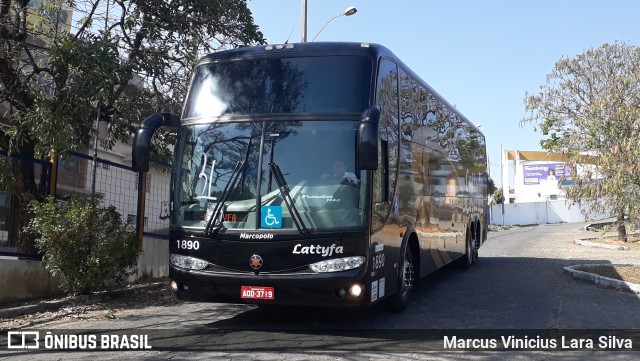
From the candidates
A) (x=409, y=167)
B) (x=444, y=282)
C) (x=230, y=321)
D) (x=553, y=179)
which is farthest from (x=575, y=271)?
(x=553, y=179)

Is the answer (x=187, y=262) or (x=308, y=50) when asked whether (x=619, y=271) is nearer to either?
(x=308, y=50)

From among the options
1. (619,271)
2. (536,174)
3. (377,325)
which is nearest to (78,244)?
(377,325)

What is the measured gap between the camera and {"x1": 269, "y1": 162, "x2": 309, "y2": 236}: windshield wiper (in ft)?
20.6

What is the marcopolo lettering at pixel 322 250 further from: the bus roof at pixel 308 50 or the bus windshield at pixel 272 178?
the bus roof at pixel 308 50

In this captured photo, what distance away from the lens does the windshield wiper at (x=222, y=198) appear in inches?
258

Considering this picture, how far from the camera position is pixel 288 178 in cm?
647

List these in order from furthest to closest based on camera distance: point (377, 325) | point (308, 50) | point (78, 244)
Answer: point (78, 244), point (377, 325), point (308, 50)

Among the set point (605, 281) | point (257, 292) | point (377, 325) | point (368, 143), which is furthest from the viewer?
point (605, 281)

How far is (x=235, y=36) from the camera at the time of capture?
1159cm

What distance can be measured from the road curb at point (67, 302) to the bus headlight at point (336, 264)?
4.28 meters

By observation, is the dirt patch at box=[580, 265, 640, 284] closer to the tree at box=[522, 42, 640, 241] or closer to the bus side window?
the tree at box=[522, 42, 640, 241]

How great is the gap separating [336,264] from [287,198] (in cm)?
92

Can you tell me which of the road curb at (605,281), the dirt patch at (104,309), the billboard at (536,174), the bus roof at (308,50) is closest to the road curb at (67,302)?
the dirt patch at (104,309)

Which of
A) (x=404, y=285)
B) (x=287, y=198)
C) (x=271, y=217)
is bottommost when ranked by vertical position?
(x=404, y=285)
